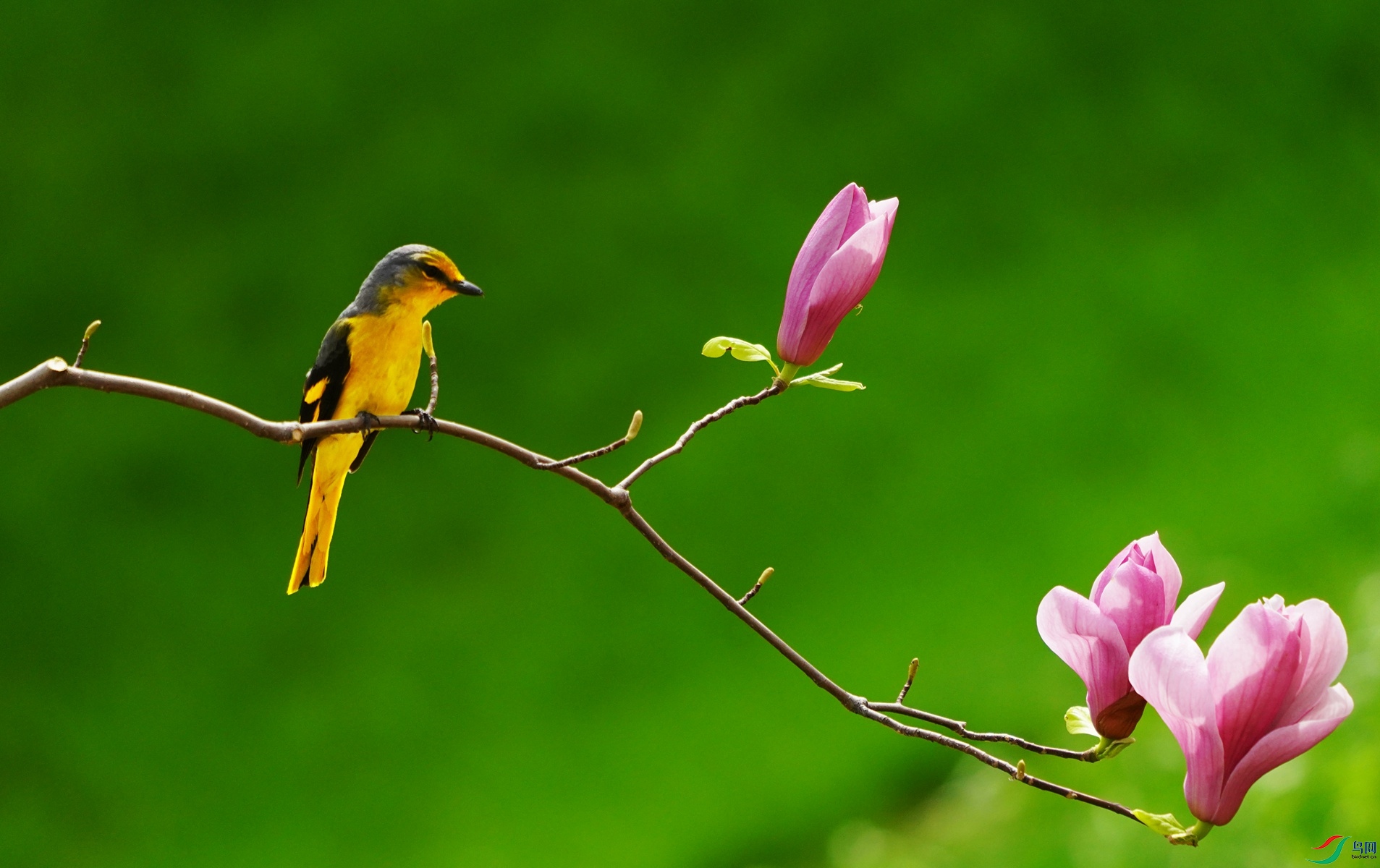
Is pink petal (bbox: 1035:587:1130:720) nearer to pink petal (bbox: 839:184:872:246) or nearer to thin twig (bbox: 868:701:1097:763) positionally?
thin twig (bbox: 868:701:1097:763)

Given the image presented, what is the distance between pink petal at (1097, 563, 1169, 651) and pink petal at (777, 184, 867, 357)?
0.14 metres

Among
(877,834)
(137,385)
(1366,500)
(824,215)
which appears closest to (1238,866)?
(877,834)

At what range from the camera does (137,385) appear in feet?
1.07

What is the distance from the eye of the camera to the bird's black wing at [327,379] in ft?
1.96

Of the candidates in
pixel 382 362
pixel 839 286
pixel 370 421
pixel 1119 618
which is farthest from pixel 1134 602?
pixel 382 362

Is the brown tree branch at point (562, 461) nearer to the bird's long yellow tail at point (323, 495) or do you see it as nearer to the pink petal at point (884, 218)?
the pink petal at point (884, 218)

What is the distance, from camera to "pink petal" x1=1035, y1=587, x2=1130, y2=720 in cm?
34

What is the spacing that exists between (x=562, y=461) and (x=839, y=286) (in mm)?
112

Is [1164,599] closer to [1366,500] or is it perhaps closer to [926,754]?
[926,754]

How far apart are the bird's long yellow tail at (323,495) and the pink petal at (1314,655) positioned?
43cm

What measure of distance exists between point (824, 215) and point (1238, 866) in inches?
39.5

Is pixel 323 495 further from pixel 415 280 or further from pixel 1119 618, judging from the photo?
pixel 1119 618

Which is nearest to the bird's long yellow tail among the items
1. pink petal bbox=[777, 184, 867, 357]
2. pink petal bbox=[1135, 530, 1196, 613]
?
pink petal bbox=[777, 184, 867, 357]

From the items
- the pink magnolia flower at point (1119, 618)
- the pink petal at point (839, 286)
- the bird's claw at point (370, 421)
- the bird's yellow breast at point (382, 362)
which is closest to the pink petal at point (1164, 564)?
the pink magnolia flower at point (1119, 618)
